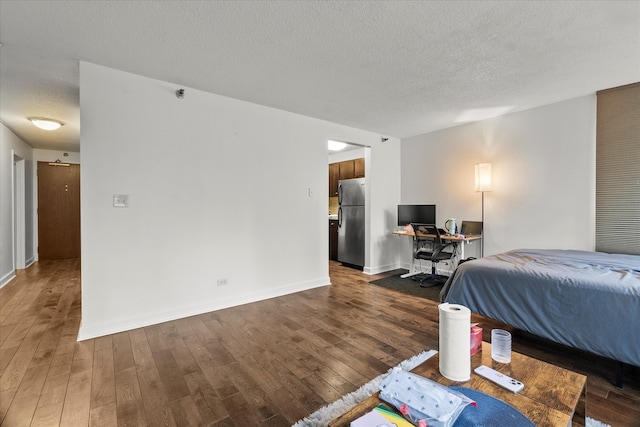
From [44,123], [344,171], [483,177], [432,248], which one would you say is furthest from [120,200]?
[483,177]

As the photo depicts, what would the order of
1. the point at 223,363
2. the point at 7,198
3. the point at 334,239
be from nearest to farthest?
1. the point at 223,363
2. the point at 7,198
3. the point at 334,239

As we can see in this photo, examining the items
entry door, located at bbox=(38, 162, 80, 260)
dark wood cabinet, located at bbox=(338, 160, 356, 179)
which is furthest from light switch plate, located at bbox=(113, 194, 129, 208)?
entry door, located at bbox=(38, 162, 80, 260)

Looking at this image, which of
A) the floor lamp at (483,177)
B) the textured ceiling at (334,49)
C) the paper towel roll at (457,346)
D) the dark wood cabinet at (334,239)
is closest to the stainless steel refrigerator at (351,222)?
the dark wood cabinet at (334,239)

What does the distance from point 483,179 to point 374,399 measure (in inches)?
154

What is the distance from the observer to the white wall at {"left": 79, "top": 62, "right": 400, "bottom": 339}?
104 inches

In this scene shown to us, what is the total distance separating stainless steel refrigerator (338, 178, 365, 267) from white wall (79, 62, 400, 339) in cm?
120

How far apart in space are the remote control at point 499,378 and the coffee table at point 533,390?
0.06ft

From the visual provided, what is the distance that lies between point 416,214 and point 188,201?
354 cm

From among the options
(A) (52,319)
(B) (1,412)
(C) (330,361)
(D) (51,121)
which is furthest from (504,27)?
(D) (51,121)

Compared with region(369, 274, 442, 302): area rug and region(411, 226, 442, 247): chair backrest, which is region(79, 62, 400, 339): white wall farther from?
region(411, 226, 442, 247): chair backrest

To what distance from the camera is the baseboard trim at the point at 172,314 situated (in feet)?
8.48

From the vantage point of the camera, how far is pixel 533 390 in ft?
3.78

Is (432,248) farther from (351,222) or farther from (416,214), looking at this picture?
(351,222)

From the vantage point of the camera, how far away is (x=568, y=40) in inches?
87.7
